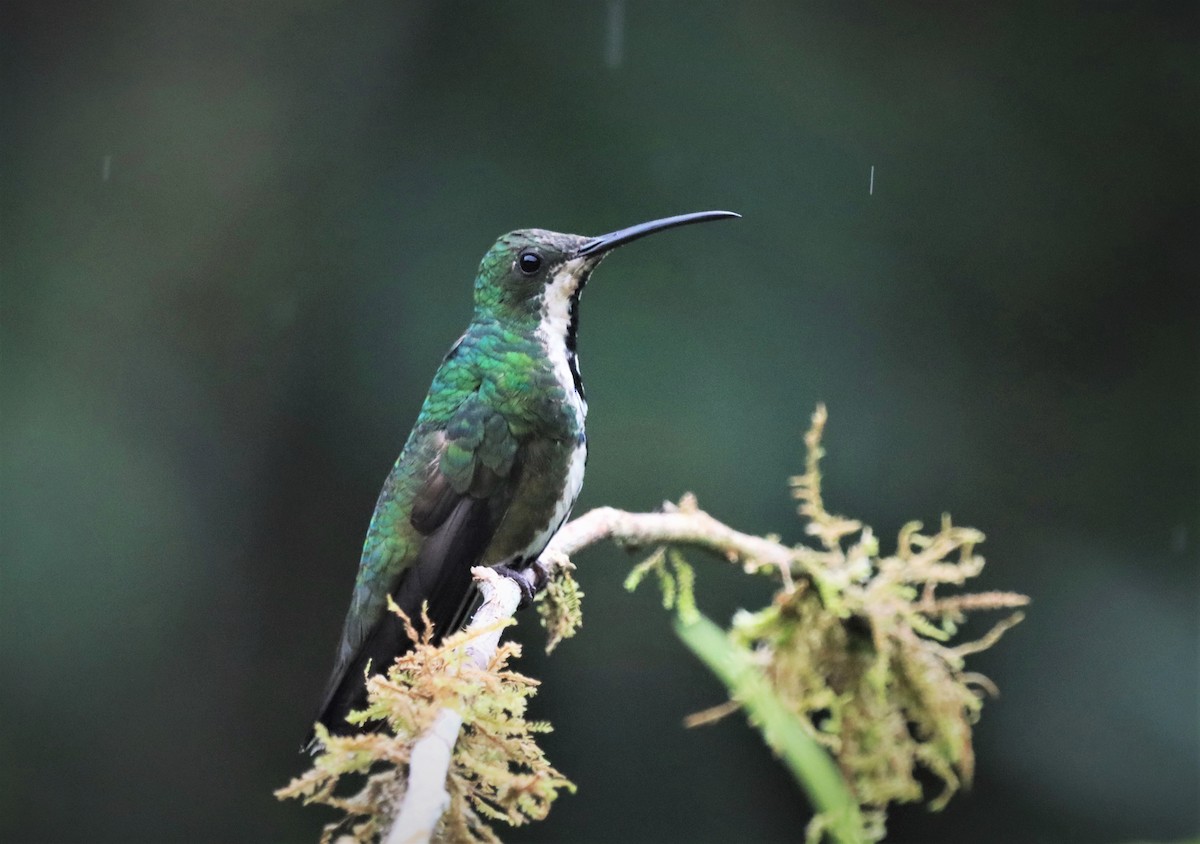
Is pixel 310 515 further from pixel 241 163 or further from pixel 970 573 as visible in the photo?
pixel 970 573

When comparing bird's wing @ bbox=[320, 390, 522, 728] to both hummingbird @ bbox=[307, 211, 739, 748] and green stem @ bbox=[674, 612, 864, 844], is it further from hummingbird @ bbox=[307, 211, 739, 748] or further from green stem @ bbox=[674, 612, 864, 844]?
green stem @ bbox=[674, 612, 864, 844]

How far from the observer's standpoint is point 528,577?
2730mm

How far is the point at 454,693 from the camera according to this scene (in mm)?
1538

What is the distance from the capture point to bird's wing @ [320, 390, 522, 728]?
281cm

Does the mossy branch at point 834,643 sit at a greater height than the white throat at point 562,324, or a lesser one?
lesser

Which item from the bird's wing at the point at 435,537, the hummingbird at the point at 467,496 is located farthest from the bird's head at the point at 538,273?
the bird's wing at the point at 435,537

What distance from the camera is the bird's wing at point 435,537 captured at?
2807mm

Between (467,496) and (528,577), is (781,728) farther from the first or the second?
(467,496)

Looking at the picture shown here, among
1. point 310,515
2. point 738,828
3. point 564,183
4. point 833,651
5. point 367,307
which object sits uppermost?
point 564,183

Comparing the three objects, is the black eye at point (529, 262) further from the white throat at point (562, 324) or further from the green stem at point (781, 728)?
the green stem at point (781, 728)

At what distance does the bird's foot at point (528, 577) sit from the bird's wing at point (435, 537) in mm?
95

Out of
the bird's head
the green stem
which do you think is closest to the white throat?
the bird's head

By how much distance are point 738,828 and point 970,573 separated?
2510 mm

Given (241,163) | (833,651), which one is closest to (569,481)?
(833,651)
